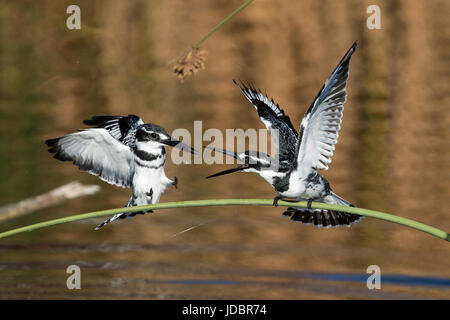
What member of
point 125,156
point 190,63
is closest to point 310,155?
point 190,63

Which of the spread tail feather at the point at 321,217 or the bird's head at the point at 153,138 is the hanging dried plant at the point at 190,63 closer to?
the bird's head at the point at 153,138

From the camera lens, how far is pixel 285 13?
16516 millimetres

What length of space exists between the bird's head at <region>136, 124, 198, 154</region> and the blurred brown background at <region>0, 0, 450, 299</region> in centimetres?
180

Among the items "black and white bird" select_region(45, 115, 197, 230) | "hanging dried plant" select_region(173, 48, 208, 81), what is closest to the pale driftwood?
"black and white bird" select_region(45, 115, 197, 230)

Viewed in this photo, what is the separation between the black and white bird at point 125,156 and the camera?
4.75m

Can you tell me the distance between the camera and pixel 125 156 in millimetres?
4926

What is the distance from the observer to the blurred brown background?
650 cm

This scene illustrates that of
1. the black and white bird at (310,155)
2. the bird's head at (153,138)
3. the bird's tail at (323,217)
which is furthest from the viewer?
the bird's head at (153,138)

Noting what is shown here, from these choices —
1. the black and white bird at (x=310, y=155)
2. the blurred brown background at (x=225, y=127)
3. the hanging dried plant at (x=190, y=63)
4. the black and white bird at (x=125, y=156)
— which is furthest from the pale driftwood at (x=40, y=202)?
the blurred brown background at (x=225, y=127)

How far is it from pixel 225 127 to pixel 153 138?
5501 millimetres

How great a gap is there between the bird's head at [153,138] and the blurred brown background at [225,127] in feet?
5.90

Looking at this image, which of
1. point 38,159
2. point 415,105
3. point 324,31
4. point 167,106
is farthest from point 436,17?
point 38,159

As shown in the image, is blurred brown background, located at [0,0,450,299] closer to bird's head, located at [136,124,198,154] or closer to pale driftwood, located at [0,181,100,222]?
bird's head, located at [136,124,198,154]

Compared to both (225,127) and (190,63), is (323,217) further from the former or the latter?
(225,127)
